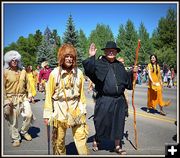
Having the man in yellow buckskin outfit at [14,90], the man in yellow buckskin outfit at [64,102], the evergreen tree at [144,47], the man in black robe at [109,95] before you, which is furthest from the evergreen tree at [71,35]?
the man in yellow buckskin outfit at [64,102]

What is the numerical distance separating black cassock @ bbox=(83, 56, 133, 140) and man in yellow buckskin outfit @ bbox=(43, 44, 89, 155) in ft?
2.35

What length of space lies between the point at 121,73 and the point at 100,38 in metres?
62.2

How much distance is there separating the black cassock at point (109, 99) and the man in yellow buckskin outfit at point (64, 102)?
72 cm

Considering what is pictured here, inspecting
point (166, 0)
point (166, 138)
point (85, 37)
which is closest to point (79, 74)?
point (166, 0)

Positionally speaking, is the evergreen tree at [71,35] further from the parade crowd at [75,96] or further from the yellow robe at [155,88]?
the parade crowd at [75,96]

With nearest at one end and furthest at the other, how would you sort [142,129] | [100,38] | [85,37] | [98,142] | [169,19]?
[98,142] → [142,129] → [169,19] → [100,38] → [85,37]

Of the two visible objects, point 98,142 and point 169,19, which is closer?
point 98,142

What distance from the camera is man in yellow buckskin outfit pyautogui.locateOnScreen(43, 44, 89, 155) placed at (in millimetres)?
5094

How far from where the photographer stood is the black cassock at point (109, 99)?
5836 millimetres

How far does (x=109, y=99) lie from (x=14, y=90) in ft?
6.93

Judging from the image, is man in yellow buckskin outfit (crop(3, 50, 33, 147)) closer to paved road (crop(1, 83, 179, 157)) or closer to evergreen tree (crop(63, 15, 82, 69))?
paved road (crop(1, 83, 179, 157))

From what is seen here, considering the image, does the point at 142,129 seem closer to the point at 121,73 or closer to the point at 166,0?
the point at 121,73

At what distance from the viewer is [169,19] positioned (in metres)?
39.5

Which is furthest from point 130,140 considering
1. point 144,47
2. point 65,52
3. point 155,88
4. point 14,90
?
point 144,47
